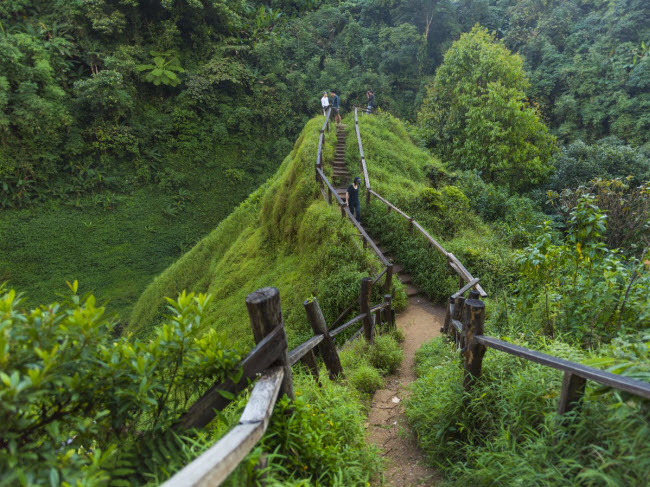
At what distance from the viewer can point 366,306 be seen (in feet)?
18.5

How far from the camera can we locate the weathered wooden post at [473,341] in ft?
9.84

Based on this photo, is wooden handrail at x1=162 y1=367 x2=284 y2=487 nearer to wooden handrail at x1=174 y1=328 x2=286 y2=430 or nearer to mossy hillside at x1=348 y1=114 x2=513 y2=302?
wooden handrail at x1=174 y1=328 x2=286 y2=430

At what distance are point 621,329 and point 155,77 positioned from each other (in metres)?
24.6

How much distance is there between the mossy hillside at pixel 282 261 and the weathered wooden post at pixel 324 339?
156 cm

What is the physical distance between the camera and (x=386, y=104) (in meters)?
28.7

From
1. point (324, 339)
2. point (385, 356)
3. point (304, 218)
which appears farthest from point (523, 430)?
point (304, 218)

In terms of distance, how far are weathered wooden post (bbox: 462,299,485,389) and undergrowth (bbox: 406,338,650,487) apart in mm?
105

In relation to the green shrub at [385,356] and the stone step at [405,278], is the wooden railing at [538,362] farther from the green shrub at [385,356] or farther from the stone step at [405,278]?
the stone step at [405,278]

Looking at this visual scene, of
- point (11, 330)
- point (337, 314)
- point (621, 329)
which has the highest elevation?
point (11, 330)

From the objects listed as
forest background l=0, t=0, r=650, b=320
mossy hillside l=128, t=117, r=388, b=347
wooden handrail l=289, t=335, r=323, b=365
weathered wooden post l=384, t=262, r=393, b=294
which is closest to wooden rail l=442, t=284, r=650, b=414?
wooden handrail l=289, t=335, r=323, b=365

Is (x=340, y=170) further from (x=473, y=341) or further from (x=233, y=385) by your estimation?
(x=233, y=385)

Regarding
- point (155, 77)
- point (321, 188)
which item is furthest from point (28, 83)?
point (321, 188)

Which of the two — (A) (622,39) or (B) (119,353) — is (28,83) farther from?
(A) (622,39)

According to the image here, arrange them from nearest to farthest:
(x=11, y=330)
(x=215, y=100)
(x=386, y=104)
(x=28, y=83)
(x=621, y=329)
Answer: (x=11, y=330), (x=621, y=329), (x=28, y=83), (x=215, y=100), (x=386, y=104)
